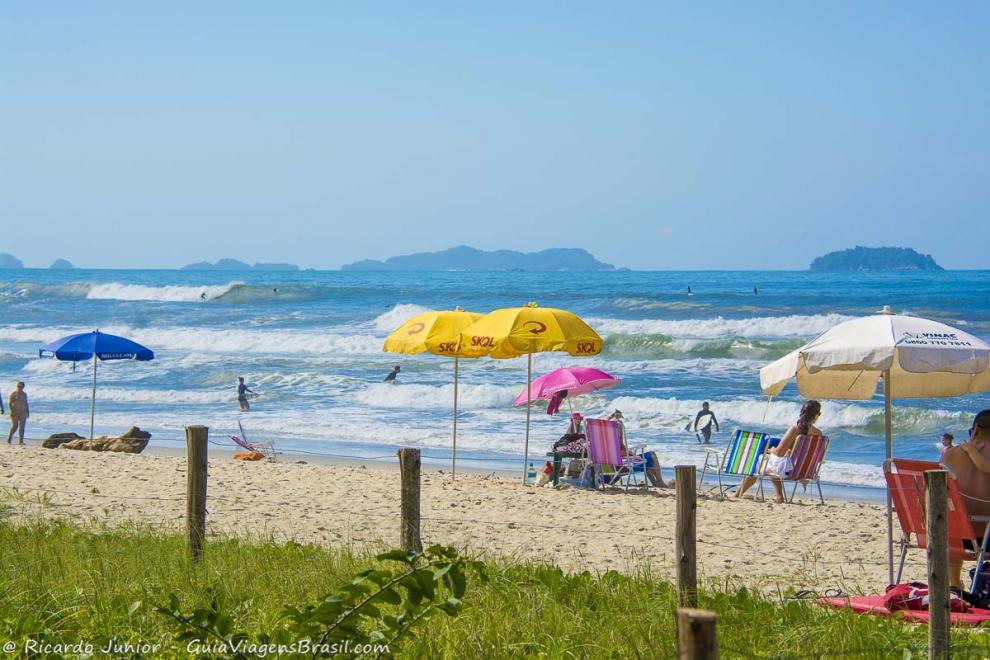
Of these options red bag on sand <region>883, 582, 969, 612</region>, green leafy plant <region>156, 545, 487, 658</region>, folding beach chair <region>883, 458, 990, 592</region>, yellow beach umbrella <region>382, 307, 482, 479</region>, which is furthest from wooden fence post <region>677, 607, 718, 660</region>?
yellow beach umbrella <region>382, 307, 482, 479</region>

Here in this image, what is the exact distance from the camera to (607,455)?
12.4 m

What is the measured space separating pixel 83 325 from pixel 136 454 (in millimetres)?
37151

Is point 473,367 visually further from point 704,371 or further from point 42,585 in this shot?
point 42,585

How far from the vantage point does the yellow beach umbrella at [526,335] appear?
11.4 meters

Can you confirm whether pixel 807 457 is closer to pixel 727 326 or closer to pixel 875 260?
pixel 727 326

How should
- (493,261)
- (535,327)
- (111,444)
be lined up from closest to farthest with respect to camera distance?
1. (535,327)
2. (111,444)
3. (493,261)

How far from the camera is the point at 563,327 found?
11.7m

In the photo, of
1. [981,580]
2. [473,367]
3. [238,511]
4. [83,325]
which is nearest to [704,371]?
[473,367]

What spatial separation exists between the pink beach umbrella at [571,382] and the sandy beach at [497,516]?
118cm

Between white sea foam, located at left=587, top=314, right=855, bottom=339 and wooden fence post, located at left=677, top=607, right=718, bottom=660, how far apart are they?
Result: 35363 mm

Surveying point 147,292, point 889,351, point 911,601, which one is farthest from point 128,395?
point 147,292

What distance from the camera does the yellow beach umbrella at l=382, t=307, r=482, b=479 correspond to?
11844 mm

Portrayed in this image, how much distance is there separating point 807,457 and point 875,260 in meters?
104

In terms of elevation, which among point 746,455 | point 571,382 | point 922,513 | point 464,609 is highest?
point 571,382
